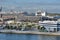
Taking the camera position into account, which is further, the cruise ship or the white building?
the white building

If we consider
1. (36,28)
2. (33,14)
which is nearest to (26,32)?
(36,28)

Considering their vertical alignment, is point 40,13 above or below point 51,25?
above

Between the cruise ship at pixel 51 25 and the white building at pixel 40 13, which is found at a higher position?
the white building at pixel 40 13

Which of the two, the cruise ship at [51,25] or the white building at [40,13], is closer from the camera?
the cruise ship at [51,25]

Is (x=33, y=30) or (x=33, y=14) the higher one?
(x=33, y=14)

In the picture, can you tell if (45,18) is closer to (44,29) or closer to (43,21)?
(43,21)

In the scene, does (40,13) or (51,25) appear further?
(40,13)

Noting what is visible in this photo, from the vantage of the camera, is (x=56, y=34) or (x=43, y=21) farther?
(x=43, y=21)

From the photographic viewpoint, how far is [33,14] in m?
11.0

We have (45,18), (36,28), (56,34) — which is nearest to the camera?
(56,34)

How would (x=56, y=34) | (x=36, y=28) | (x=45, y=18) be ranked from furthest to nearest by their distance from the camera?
(x=45, y=18) → (x=36, y=28) → (x=56, y=34)

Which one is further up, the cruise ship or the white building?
the white building

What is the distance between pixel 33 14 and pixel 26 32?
1.32 metres

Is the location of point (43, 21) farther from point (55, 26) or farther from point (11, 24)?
point (11, 24)
